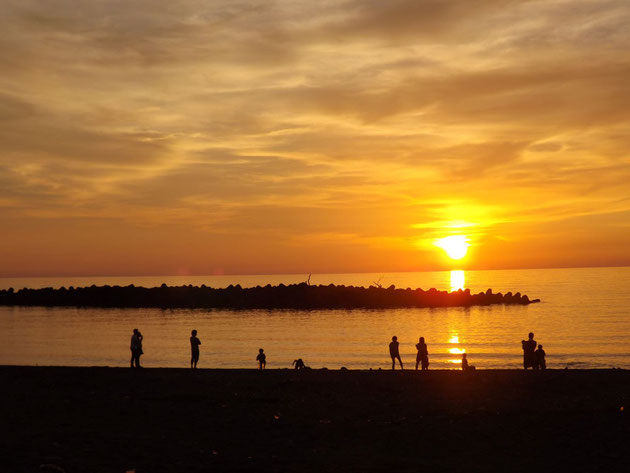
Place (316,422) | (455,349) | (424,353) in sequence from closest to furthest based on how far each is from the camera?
(316,422)
(424,353)
(455,349)

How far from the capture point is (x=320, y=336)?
64062 millimetres

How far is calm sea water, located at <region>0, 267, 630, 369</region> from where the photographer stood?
48406mm

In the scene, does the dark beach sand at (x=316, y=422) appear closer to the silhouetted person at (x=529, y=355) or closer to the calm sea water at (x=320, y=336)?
the silhouetted person at (x=529, y=355)

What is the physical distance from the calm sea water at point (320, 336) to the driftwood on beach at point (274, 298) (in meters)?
9.10

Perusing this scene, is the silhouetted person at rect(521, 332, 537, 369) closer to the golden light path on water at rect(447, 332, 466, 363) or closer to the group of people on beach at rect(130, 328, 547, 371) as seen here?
the group of people on beach at rect(130, 328, 547, 371)

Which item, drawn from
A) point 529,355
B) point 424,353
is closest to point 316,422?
point 424,353

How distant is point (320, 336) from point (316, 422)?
48.2 m

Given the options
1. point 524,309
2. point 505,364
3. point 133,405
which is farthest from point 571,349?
point 524,309

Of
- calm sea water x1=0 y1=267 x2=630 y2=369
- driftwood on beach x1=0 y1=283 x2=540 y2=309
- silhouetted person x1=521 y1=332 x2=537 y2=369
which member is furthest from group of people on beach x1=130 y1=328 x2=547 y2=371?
driftwood on beach x1=0 y1=283 x2=540 y2=309

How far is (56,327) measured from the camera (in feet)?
250

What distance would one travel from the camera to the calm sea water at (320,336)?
1906 inches

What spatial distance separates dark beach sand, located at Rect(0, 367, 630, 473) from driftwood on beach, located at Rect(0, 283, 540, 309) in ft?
282

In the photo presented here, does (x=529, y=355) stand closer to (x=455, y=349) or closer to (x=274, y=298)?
(x=455, y=349)

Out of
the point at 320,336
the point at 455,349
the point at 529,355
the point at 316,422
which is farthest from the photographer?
the point at 320,336
